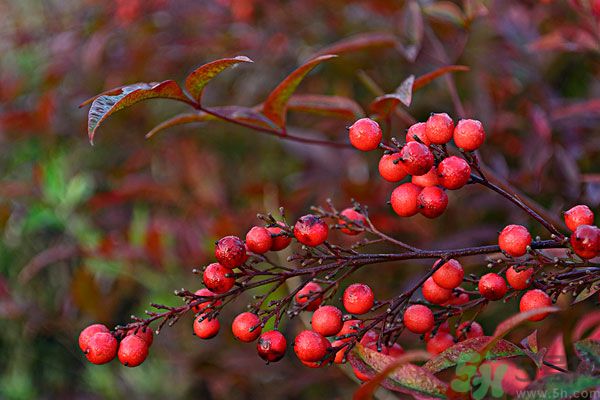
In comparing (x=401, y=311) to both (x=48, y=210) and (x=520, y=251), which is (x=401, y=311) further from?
(x=48, y=210)

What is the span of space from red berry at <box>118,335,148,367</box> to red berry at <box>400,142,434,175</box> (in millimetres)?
376

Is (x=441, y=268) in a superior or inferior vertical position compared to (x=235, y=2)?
superior

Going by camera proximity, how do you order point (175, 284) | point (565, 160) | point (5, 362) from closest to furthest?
point (565, 160) → point (175, 284) → point (5, 362)

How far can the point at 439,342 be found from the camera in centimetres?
86

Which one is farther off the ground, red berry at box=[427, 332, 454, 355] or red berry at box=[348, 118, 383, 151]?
red berry at box=[348, 118, 383, 151]

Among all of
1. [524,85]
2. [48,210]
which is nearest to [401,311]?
[524,85]

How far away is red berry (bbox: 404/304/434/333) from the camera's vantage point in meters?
0.78

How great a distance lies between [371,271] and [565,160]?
57cm

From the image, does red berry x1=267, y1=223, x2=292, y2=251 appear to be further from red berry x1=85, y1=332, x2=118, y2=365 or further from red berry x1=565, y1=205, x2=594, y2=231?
red berry x1=565, y1=205, x2=594, y2=231

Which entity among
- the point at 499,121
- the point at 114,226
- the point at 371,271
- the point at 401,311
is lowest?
the point at 114,226

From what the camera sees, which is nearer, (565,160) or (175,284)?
(565,160)

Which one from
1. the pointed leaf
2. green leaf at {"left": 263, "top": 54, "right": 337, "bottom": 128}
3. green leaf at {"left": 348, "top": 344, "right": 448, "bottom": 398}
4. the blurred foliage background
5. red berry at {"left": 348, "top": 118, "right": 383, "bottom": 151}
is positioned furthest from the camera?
the blurred foliage background

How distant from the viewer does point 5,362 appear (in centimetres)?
297

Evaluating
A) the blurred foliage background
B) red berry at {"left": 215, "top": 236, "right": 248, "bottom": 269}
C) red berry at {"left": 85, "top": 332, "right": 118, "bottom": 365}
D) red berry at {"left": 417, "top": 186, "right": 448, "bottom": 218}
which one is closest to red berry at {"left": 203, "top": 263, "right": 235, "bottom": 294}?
red berry at {"left": 215, "top": 236, "right": 248, "bottom": 269}
